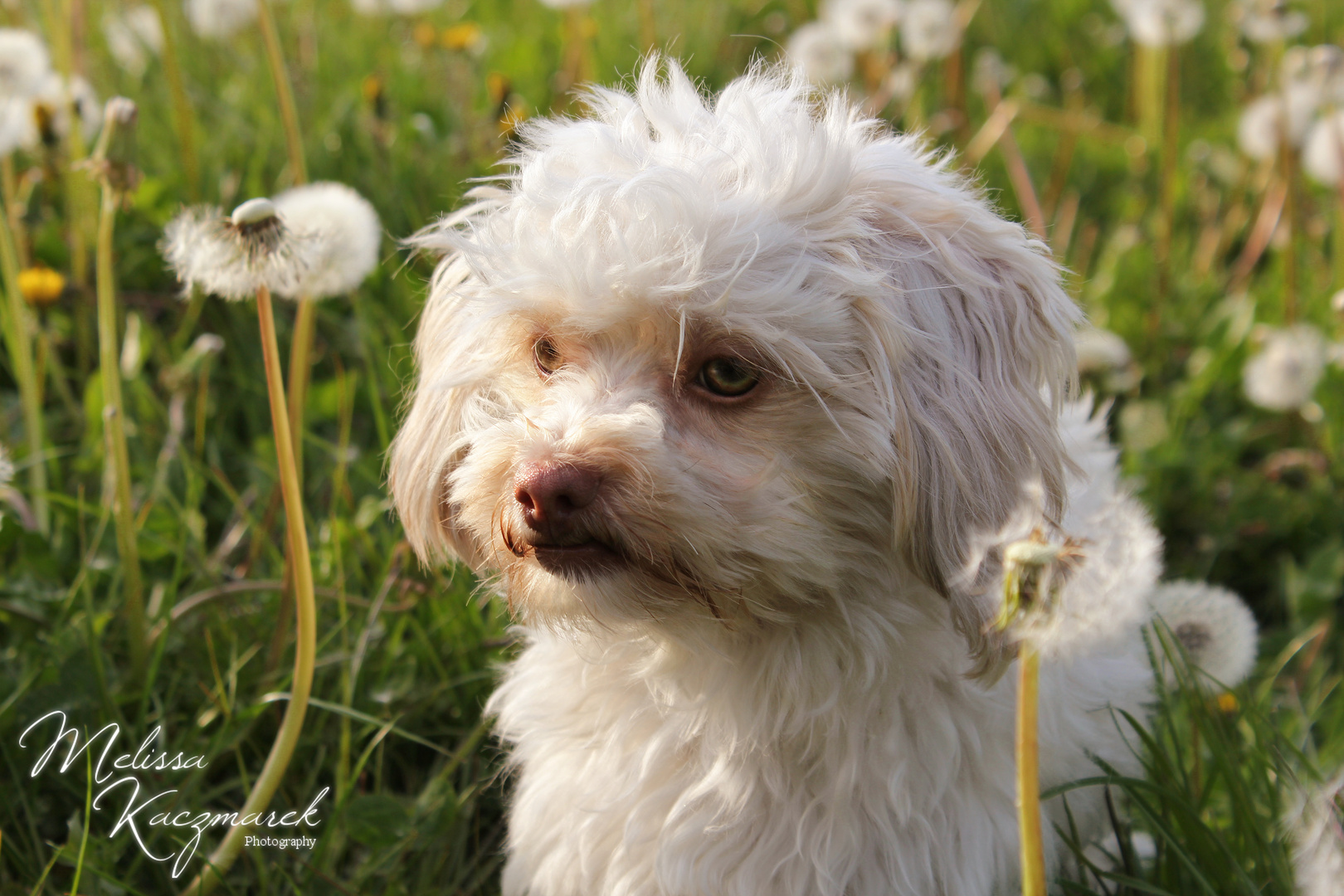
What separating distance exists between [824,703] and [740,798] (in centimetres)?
22

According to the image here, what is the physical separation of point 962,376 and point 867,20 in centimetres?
311

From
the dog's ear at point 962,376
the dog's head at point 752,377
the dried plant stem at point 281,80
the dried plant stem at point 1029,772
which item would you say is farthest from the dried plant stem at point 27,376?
the dried plant stem at point 1029,772

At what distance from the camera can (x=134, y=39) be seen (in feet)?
15.0

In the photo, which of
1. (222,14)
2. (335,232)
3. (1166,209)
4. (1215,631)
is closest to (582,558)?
(335,232)

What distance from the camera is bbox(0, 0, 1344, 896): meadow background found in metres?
2.20

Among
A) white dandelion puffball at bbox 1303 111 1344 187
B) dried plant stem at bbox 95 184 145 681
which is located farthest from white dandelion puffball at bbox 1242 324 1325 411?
dried plant stem at bbox 95 184 145 681

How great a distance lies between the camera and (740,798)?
1.88 m

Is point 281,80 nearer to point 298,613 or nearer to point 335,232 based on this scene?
point 335,232

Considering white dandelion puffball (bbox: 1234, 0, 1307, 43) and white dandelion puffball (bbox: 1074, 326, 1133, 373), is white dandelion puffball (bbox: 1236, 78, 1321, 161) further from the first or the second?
white dandelion puffball (bbox: 1074, 326, 1133, 373)

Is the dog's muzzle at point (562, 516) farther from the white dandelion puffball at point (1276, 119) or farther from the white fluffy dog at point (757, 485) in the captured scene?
the white dandelion puffball at point (1276, 119)

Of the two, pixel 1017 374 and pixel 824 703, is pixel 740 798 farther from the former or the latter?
pixel 1017 374

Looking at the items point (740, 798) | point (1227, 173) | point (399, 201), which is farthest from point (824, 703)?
point (1227, 173)

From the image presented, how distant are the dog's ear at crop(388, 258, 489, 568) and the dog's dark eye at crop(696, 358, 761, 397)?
1.44 feet

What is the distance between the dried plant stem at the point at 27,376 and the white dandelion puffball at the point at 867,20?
306 centimetres
